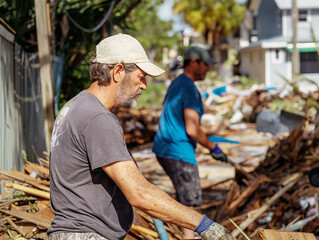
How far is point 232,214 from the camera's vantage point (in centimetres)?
608

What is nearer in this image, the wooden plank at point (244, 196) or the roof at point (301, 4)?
the wooden plank at point (244, 196)

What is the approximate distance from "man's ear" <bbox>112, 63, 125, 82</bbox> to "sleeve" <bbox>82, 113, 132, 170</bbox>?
0.31 m

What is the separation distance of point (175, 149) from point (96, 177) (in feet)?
8.82

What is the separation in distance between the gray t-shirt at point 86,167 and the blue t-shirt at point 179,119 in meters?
2.51

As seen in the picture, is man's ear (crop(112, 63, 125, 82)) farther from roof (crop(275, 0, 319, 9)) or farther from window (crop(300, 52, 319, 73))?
window (crop(300, 52, 319, 73))

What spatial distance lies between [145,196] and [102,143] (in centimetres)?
A: 35

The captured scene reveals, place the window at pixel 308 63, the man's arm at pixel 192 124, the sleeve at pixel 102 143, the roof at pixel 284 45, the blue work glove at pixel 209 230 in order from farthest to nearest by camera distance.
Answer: the window at pixel 308 63 → the roof at pixel 284 45 → the man's arm at pixel 192 124 → the blue work glove at pixel 209 230 → the sleeve at pixel 102 143

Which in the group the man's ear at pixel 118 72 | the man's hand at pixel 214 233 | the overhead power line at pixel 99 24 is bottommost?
the man's hand at pixel 214 233

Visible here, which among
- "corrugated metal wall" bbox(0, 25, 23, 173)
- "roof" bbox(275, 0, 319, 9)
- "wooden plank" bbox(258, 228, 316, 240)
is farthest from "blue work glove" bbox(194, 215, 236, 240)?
"roof" bbox(275, 0, 319, 9)

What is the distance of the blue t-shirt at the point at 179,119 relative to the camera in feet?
17.0

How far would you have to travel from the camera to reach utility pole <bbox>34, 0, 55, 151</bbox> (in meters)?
6.18

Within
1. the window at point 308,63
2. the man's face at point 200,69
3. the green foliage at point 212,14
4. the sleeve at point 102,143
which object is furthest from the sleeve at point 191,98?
the green foliage at point 212,14

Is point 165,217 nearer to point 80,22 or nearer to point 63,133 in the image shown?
point 63,133

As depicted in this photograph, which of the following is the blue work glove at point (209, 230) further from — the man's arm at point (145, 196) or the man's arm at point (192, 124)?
the man's arm at point (192, 124)
